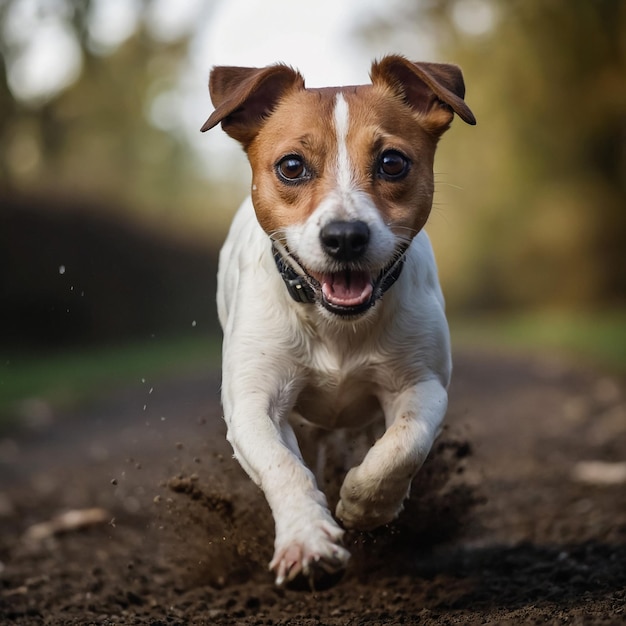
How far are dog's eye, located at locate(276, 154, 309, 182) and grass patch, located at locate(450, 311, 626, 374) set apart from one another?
1045 centimetres

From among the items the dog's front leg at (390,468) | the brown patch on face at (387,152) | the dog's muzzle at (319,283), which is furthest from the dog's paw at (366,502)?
the brown patch on face at (387,152)

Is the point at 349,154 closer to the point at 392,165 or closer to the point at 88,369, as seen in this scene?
the point at 392,165

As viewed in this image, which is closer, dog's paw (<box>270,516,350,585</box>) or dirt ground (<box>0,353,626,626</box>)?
dog's paw (<box>270,516,350,585</box>)

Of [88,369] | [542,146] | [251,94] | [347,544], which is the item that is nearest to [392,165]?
[251,94]

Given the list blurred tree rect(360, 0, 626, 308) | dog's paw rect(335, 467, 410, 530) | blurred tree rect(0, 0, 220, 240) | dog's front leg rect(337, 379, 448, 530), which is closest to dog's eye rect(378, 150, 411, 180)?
dog's front leg rect(337, 379, 448, 530)

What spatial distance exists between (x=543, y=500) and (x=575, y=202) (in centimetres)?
1243

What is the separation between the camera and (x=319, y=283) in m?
4.02

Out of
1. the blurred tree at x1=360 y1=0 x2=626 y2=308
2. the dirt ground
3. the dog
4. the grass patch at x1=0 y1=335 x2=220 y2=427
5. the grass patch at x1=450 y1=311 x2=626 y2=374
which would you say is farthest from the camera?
the blurred tree at x1=360 y1=0 x2=626 y2=308

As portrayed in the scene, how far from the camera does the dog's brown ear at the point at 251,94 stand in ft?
14.3

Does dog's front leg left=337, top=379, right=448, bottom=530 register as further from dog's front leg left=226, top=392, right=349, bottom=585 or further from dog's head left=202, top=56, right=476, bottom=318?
dog's head left=202, top=56, right=476, bottom=318

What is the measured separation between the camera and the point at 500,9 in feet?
60.1

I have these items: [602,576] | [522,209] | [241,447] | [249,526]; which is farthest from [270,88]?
[522,209]

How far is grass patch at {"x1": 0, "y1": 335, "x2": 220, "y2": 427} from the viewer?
12.8 m

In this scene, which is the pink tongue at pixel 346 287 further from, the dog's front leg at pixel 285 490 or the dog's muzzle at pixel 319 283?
the dog's front leg at pixel 285 490
